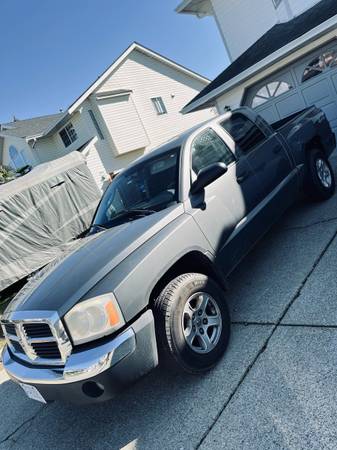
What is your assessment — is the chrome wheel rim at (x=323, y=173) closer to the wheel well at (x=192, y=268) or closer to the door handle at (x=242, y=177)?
the door handle at (x=242, y=177)

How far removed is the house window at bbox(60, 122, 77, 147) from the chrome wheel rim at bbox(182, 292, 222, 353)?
1773 centimetres

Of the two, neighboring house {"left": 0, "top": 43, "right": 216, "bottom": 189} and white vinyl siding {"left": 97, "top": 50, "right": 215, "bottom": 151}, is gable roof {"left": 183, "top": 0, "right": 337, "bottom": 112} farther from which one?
white vinyl siding {"left": 97, "top": 50, "right": 215, "bottom": 151}

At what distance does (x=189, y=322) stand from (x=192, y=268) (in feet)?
1.86

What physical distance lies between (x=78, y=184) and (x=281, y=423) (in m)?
10.7

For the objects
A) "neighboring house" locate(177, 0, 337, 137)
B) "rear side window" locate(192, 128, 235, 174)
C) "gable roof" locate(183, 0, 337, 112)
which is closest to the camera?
"rear side window" locate(192, 128, 235, 174)

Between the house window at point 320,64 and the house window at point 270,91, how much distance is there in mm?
530

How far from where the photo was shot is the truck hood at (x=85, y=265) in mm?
2580

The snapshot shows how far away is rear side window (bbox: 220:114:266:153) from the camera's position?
4496 mm

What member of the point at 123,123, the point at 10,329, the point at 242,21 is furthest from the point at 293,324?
the point at 123,123

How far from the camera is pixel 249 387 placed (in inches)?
105

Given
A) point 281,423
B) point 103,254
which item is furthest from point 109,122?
point 281,423

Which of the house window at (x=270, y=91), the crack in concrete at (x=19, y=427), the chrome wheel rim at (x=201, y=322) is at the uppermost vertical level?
the house window at (x=270, y=91)

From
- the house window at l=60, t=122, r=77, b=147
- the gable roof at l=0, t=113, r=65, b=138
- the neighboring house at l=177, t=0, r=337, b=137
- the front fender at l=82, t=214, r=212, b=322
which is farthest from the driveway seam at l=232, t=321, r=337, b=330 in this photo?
the house window at l=60, t=122, r=77, b=147

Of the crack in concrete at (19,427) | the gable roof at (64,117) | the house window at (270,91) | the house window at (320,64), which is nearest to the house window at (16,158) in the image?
the gable roof at (64,117)
